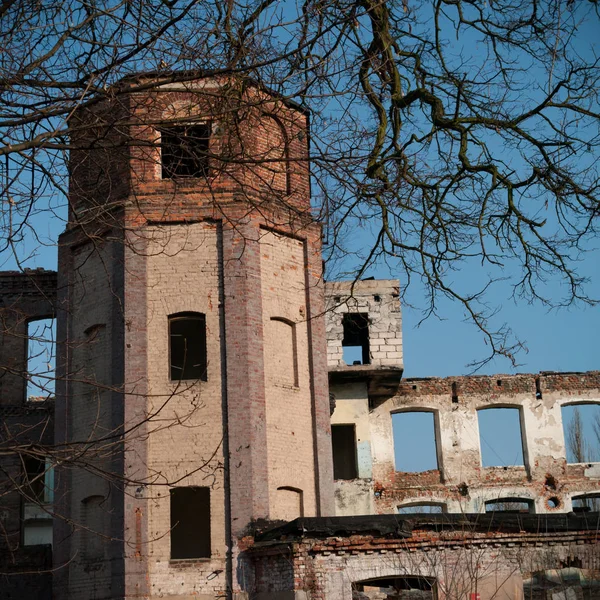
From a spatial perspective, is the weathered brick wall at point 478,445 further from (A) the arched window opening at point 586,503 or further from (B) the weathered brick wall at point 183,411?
(B) the weathered brick wall at point 183,411

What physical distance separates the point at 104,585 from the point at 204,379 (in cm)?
451

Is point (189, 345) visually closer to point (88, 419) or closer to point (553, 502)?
point (88, 419)

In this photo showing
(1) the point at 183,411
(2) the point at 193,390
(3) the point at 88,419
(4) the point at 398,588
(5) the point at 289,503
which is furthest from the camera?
(3) the point at 88,419

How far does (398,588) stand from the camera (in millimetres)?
18016

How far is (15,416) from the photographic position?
74.3ft

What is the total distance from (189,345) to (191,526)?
4360 mm

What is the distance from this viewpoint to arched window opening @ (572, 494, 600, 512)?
27.5m

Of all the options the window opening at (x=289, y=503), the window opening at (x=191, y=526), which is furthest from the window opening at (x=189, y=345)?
the window opening at (x=191, y=526)

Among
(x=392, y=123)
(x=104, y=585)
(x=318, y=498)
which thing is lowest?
(x=104, y=585)

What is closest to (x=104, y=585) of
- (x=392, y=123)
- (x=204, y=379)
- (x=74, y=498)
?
(x=74, y=498)

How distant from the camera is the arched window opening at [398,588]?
1579 cm

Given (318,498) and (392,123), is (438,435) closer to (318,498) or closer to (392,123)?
(318,498)

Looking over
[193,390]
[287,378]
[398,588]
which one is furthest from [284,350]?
[398,588]

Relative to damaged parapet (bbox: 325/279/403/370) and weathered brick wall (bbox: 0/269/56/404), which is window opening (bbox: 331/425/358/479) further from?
weathered brick wall (bbox: 0/269/56/404)
